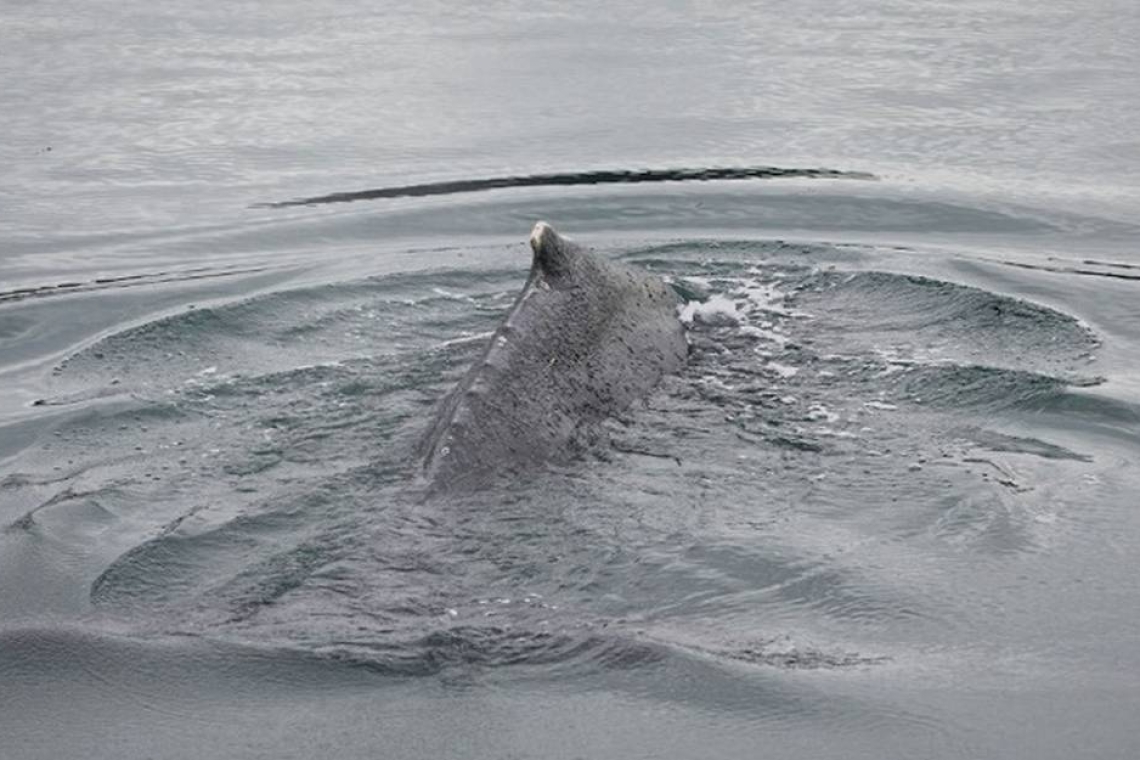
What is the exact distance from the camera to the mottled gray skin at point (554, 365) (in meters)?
6.73

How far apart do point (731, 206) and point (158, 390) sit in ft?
14.5

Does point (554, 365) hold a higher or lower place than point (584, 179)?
lower

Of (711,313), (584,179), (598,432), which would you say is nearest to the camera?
(598,432)

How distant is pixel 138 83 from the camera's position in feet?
51.4

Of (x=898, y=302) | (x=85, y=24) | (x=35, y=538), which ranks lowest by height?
(x=35, y=538)

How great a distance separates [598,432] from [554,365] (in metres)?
0.32

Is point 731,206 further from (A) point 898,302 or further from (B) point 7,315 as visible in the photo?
(B) point 7,315

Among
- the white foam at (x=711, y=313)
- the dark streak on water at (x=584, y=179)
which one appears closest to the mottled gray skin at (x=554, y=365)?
the white foam at (x=711, y=313)

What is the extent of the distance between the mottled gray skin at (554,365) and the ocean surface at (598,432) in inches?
5.1

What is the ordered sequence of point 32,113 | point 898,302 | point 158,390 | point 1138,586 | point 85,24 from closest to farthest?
point 1138,586
point 158,390
point 898,302
point 32,113
point 85,24

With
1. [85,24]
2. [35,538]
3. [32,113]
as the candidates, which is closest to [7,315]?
[35,538]

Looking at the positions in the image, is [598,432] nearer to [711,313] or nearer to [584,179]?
[711,313]

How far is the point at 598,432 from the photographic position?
736 centimetres

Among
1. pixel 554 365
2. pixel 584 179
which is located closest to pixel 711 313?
pixel 554 365
